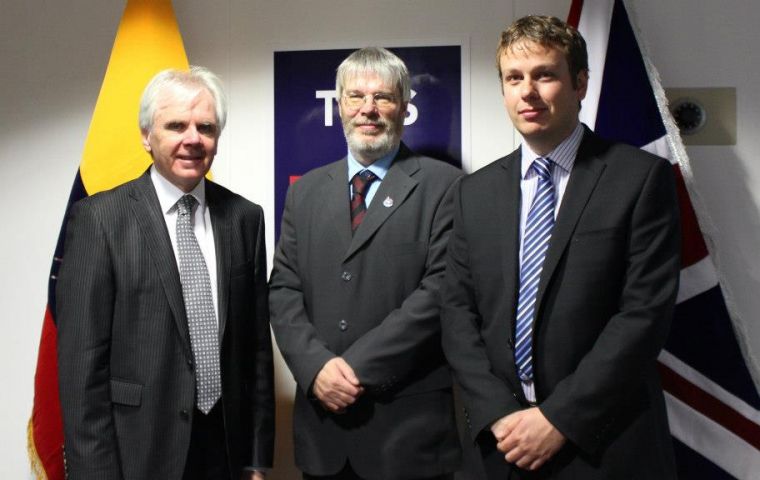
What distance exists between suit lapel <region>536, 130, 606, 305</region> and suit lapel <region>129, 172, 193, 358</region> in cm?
87

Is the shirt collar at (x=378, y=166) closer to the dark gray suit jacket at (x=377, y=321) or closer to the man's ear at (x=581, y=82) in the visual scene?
the dark gray suit jacket at (x=377, y=321)

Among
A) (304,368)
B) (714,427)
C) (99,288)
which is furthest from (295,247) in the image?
(714,427)

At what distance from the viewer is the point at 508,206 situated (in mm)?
1914

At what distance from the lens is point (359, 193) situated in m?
2.30

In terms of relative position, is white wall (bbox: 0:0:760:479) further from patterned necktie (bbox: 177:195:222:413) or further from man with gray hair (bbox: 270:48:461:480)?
patterned necktie (bbox: 177:195:222:413)

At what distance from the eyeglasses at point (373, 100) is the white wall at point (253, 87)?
0.63 m

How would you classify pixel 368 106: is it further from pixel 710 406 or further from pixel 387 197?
pixel 710 406

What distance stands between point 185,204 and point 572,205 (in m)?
0.99

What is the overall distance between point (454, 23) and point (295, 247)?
109 centimetres

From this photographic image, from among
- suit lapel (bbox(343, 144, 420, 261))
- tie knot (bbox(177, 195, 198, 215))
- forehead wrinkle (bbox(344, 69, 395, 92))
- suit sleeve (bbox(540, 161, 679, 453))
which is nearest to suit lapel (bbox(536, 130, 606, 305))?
suit sleeve (bbox(540, 161, 679, 453))

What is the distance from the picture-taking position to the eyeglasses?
2271mm

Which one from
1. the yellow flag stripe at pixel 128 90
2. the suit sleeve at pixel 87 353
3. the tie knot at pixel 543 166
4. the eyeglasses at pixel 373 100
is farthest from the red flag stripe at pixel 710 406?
the yellow flag stripe at pixel 128 90

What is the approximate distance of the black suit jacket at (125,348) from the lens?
1.90m

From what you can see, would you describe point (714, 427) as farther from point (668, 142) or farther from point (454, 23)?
point (454, 23)
